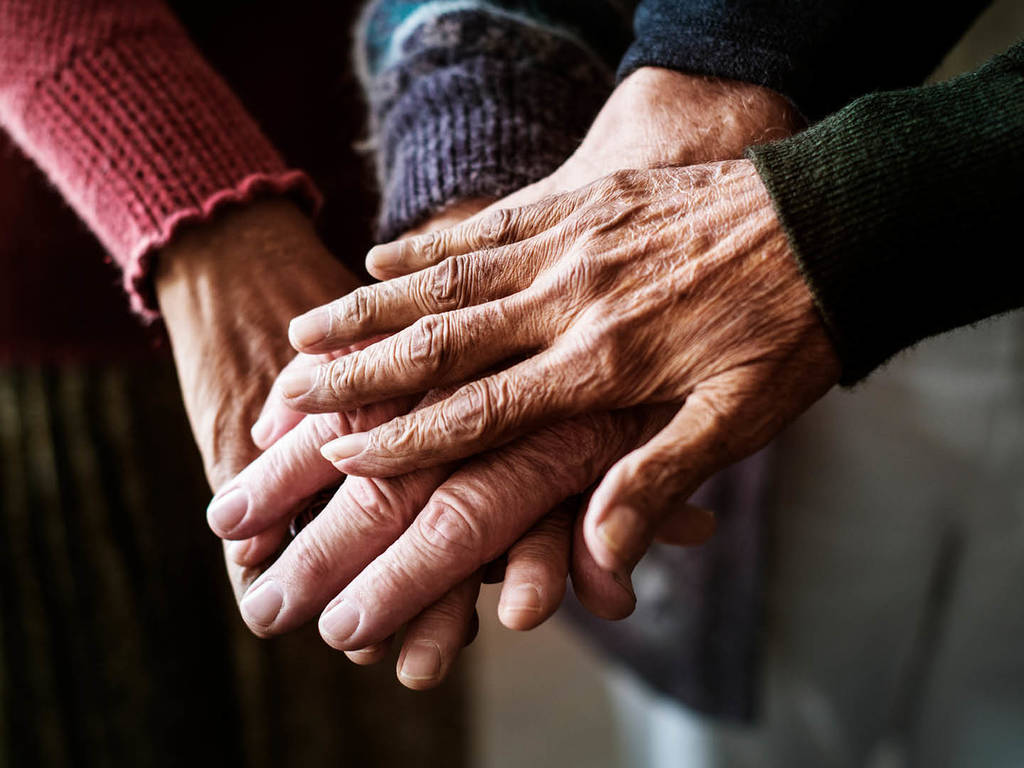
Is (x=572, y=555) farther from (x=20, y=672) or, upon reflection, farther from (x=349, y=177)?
(x=20, y=672)

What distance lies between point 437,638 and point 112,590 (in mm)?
740

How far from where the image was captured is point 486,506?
1.93ft

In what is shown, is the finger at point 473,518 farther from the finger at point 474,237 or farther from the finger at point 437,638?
the finger at point 474,237

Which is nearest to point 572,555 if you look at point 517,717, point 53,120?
point 53,120

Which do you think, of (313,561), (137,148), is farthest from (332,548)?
(137,148)

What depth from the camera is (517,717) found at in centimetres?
202

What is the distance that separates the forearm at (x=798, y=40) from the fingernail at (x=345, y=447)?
379mm

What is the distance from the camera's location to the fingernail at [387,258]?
61 cm

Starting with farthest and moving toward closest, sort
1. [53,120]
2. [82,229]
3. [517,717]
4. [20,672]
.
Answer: [517,717] < [20,672] < [82,229] < [53,120]

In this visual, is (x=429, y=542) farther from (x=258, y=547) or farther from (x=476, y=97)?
(x=476, y=97)

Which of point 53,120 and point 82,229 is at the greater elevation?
point 53,120

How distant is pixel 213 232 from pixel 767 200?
0.47 meters

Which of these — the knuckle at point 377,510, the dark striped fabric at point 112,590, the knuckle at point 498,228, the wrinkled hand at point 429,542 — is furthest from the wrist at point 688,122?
the dark striped fabric at point 112,590

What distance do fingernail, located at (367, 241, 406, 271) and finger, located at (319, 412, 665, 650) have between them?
0.51 ft
